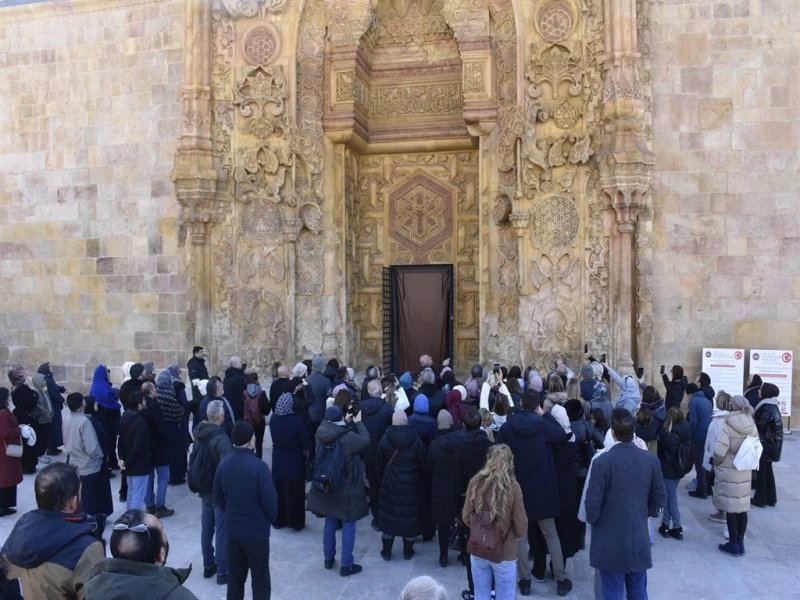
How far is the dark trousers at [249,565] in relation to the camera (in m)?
4.88

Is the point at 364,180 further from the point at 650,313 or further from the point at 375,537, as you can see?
the point at 375,537

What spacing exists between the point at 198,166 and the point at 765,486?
10.8 metres

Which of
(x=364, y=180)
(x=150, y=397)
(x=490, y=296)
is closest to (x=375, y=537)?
(x=150, y=397)

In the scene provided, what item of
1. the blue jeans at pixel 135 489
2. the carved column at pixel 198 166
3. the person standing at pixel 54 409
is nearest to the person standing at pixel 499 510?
the blue jeans at pixel 135 489

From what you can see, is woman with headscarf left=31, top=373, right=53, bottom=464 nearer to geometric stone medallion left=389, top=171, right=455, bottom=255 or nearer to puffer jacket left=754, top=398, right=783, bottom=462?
geometric stone medallion left=389, top=171, right=455, bottom=255

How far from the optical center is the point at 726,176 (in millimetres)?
11492

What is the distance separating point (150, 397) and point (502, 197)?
7553 millimetres

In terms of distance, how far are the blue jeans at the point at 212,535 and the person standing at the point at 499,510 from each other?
236 cm

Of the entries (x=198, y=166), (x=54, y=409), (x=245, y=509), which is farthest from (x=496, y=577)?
(x=198, y=166)

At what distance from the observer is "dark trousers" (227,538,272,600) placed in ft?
16.0

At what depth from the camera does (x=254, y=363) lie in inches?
519

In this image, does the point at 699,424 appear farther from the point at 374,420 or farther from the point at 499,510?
the point at 499,510

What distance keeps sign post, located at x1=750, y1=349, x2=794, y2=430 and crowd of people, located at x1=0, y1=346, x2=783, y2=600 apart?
129 inches

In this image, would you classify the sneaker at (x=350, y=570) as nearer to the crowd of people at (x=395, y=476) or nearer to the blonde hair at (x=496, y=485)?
the crowd of people at (x=395, y=476)
